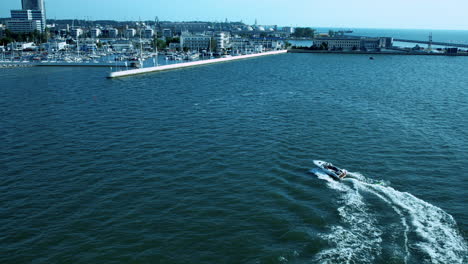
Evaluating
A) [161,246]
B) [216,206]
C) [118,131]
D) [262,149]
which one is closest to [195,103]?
[118,131]

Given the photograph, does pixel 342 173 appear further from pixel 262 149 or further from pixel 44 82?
pixel 44 82

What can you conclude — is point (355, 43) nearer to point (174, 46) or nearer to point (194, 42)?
point (194, 42)

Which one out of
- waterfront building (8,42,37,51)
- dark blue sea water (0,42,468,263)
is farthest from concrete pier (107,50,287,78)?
waterfront building (8,42,37,51)

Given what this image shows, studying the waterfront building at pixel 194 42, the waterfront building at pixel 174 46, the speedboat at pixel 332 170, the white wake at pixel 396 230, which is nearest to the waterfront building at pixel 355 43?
the waterfront building at pixel 194 42

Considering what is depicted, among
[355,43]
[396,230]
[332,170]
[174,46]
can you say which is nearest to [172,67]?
[174,46]

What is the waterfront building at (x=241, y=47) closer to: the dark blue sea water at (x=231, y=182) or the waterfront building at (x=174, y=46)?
the waterfront building at (x=174, y=46)

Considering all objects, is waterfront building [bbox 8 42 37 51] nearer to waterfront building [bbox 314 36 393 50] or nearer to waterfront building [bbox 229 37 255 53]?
waterfront building [bbox 229 37 255 53]

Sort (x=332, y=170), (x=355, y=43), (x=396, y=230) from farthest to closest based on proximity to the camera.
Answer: (x=355, y=43)
(x=332, y=170)
(x=396, y=230)
